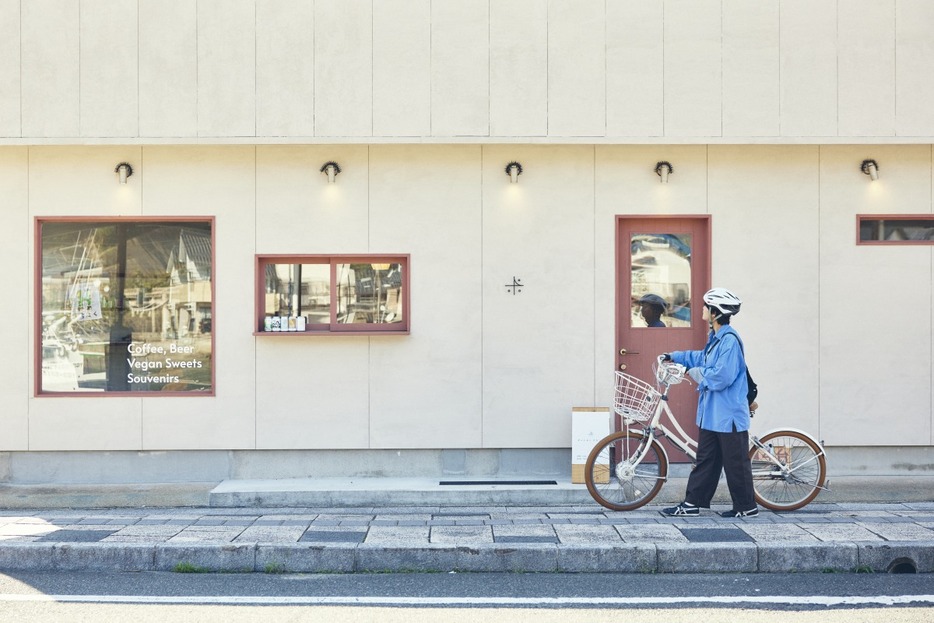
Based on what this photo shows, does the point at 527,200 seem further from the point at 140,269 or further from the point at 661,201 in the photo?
the point at 140,269

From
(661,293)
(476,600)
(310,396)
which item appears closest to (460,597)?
(476,600)

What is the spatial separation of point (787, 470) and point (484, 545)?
3.35 m

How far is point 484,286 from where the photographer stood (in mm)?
9383

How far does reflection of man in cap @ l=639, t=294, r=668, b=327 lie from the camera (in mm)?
9586

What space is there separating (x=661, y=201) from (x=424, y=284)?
8.96 feet

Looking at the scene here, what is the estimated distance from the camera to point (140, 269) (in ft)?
31.1

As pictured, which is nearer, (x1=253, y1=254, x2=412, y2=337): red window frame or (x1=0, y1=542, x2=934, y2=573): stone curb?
(x1=0, y1=542, x2=934, y2=573): stone curb
